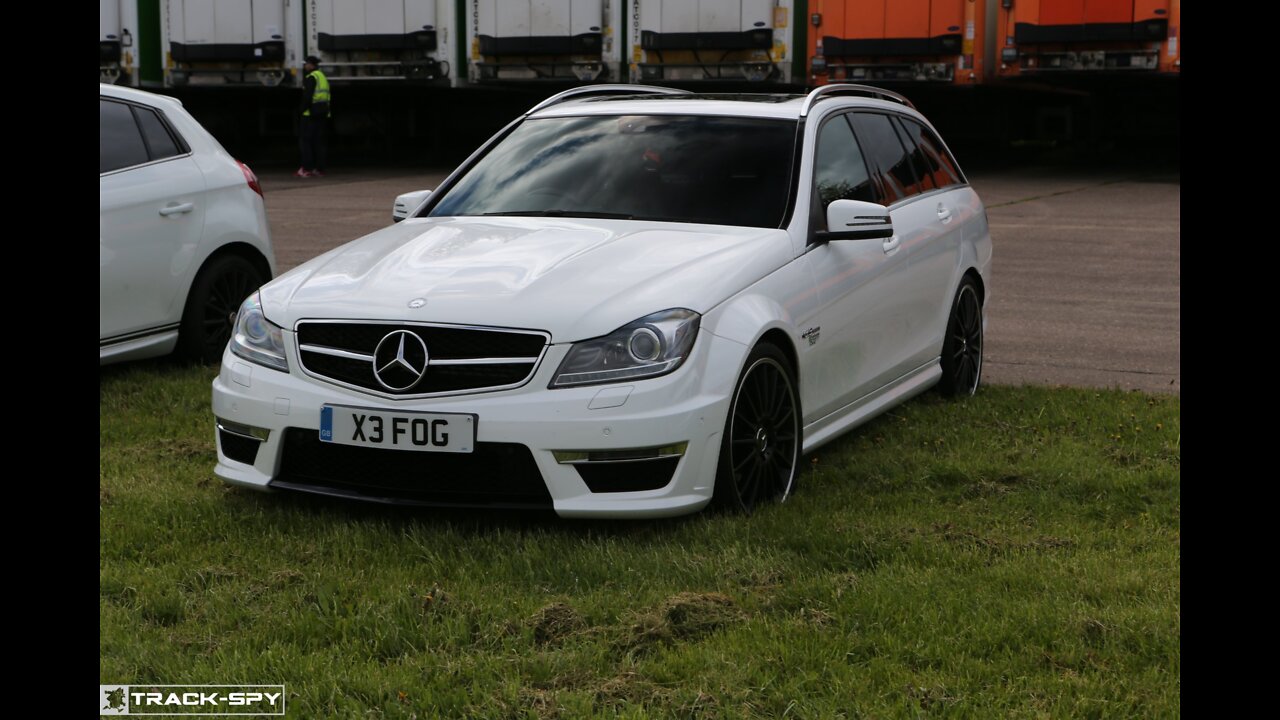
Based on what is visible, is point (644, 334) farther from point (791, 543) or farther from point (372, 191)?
point (372, 191)

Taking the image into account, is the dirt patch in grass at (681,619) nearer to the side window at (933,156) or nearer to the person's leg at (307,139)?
the side window at (933,156)

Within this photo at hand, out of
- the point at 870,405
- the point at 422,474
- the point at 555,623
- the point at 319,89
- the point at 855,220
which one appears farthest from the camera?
the point at 319,89

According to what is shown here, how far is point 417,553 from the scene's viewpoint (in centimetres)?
460

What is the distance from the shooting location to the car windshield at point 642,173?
5.79 m

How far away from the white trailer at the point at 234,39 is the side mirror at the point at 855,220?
1801 centimetres

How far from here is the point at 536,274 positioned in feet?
16.4

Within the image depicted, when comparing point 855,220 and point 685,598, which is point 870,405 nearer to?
point 855,220

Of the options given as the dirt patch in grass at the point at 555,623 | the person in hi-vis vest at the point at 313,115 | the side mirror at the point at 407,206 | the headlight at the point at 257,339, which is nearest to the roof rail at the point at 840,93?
the side mirror at the point at 407,206

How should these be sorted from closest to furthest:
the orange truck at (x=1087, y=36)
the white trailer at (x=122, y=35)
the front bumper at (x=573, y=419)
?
1. the front bumper at (x=573, y=419)
2. the orange truck at (x=1087, y=36)
3. the white trailer at (x=122, y=35)

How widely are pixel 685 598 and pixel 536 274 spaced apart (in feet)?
4.42

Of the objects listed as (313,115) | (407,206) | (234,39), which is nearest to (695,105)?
(407,206)
